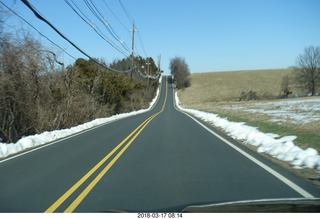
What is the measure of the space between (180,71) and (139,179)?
120098 millimetres

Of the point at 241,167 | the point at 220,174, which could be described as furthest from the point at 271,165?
the point at 220,174

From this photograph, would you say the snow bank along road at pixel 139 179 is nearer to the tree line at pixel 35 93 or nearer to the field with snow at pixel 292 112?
the tree line at pixel 35 93

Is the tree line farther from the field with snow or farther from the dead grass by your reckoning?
the dead grass

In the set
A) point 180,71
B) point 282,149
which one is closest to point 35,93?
point 282,149

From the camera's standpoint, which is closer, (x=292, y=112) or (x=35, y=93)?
(x=35, y=93)

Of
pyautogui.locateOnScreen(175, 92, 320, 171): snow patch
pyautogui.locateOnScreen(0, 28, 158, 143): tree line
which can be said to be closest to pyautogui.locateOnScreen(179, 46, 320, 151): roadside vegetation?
Answer: pyautogui.locateOnScreen(0, 28, 158, 143): tree line

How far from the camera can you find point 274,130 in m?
16.8

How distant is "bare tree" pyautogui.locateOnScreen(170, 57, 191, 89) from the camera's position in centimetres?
12369

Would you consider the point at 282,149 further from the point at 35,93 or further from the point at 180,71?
the point at 180,71

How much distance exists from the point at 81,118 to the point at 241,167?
2283 centimetres

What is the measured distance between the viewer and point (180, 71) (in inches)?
5017

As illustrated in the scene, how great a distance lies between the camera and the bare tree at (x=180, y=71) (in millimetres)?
123688

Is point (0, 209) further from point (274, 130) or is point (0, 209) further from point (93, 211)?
point (274, 130)

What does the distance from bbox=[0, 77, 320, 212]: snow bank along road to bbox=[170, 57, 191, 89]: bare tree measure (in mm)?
110815
